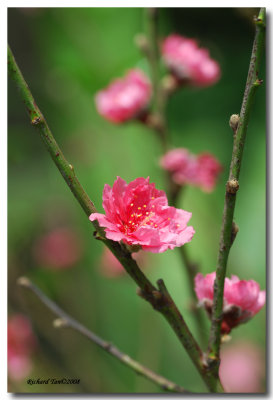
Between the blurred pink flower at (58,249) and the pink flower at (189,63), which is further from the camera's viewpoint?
the blurred pink flower at (58,249)

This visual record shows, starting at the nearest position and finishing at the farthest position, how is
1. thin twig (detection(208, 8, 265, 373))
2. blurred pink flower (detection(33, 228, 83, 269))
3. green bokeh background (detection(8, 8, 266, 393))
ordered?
thin twig (detection(208, 8, 265, 373)) → green bokeh background (detection(8, 8, 266, 393)) → blurred pink flower (detection(33, 228, 83, 269))

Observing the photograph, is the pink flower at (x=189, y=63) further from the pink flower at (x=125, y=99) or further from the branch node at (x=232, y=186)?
the branch node at (x=232, y=186)

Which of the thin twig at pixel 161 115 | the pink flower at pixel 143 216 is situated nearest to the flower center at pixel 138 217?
the pink flower at pixel 143 216

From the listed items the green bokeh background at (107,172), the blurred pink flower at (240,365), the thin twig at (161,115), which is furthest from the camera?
the green bokeh background at (107,172)

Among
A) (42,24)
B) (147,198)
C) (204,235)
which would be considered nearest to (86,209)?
(147,198)

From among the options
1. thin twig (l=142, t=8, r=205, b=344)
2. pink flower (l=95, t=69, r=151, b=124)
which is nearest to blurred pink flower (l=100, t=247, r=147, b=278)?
thin twig (l=142, t=8, r=205, b=344)

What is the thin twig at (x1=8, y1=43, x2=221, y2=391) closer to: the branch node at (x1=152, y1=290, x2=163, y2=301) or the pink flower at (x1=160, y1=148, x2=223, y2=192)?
the branch node at (x1=152, y1=290, x2=163, y2=301)

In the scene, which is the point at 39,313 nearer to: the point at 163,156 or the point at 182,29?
the point at 163,156
